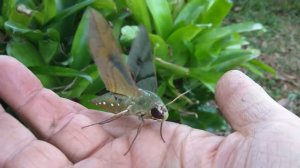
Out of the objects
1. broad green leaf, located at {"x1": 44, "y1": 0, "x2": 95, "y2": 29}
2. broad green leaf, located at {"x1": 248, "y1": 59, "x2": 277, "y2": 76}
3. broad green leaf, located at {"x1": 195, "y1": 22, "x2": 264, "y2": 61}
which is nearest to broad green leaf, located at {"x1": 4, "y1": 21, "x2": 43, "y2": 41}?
broad green leaf, located at {"x1": 44, "y1": 0, "x2": 95, "y2": 29}

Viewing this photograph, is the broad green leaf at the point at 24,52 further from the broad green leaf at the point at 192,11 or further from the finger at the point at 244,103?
the finger at the point at 244,103

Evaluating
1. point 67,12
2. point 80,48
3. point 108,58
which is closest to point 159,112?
point 108,58

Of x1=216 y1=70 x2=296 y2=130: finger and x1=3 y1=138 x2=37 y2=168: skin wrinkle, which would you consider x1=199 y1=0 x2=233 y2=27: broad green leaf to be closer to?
x1=216 y1=70 x2=296 y2=130: finger

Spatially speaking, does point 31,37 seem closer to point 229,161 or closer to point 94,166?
point 94,166

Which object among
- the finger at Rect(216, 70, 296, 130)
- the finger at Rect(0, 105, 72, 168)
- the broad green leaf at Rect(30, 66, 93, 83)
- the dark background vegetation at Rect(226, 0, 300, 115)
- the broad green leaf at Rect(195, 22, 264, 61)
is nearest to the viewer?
the finger at Rect(216, 70, 296, 130)

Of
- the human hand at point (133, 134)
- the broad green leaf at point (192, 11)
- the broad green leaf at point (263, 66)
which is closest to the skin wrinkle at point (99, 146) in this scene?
the human hand at point (133, 134)

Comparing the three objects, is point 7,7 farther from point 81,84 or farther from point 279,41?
point 279,41

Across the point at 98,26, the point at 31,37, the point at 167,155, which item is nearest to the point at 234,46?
the point at 31,37
